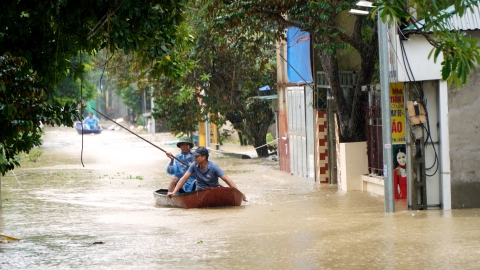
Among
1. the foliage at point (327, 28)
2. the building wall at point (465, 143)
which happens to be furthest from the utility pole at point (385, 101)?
the foliage at point (327, 28)

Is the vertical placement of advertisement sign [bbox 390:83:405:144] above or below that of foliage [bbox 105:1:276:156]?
below

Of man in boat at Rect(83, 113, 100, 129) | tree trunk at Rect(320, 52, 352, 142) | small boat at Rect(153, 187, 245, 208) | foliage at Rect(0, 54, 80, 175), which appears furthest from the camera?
man in boat at Rect(83, 113, 100, 129)

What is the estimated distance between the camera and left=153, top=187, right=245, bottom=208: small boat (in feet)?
56.5

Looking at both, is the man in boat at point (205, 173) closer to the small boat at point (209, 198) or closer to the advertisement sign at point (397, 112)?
the small boat at point (209, 198)

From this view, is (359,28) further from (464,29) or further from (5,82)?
(5,82)

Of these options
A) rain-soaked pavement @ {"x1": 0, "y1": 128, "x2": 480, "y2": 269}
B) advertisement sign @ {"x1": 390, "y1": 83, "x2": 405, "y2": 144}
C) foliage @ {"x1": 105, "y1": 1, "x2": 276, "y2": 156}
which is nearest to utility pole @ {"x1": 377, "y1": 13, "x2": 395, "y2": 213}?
rain-soaked pavement @ {"x1": 0, "y1": 128, "x2": 480, "y2": 269}

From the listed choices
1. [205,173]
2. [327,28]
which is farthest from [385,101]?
[205,173]

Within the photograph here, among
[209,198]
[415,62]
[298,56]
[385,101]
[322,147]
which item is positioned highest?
[298,56]

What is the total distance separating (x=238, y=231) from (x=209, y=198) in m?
3.43

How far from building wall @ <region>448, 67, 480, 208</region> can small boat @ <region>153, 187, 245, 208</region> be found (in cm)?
440

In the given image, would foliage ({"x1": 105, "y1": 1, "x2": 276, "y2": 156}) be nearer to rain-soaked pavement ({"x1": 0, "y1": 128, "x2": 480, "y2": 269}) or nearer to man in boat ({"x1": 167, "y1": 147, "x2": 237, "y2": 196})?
rain-soaked pavement ({"x1": 0, "y1": 128, "x2": 480, "y2": 269})

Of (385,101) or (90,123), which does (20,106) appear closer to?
(385,101)

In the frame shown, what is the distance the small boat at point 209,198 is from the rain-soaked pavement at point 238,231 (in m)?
0.21

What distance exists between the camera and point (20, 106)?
10.5 m
